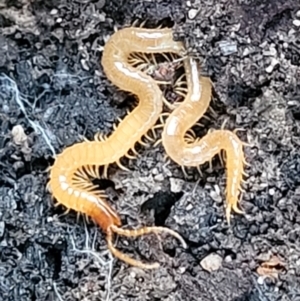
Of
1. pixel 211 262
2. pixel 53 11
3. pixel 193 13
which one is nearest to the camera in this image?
pixel 211 262

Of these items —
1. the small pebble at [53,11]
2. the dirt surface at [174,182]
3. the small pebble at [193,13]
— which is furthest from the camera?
the small pebble at [53,11]

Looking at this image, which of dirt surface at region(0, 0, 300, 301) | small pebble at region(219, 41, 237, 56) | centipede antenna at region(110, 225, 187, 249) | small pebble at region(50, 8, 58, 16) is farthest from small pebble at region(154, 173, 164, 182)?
small pebble at region(50, 8, 58, 16)

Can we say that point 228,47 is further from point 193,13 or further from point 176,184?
point 176,184

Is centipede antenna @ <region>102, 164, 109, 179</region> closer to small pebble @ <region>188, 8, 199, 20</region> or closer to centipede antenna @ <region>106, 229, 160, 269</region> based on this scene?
centipede antenna @ <region>106, 229, 160, 269</region>

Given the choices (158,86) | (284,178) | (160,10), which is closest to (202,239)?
(284,178)

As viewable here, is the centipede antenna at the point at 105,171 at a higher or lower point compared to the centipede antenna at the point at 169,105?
lower

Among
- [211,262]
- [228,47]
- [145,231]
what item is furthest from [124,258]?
[228,47]

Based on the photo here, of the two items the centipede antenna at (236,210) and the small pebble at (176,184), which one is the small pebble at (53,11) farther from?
the centipede antenna at (236,210)

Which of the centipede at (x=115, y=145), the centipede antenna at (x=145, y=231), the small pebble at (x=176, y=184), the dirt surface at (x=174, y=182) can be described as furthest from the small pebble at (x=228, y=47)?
the centipede antenna at (x=145, y=231)
